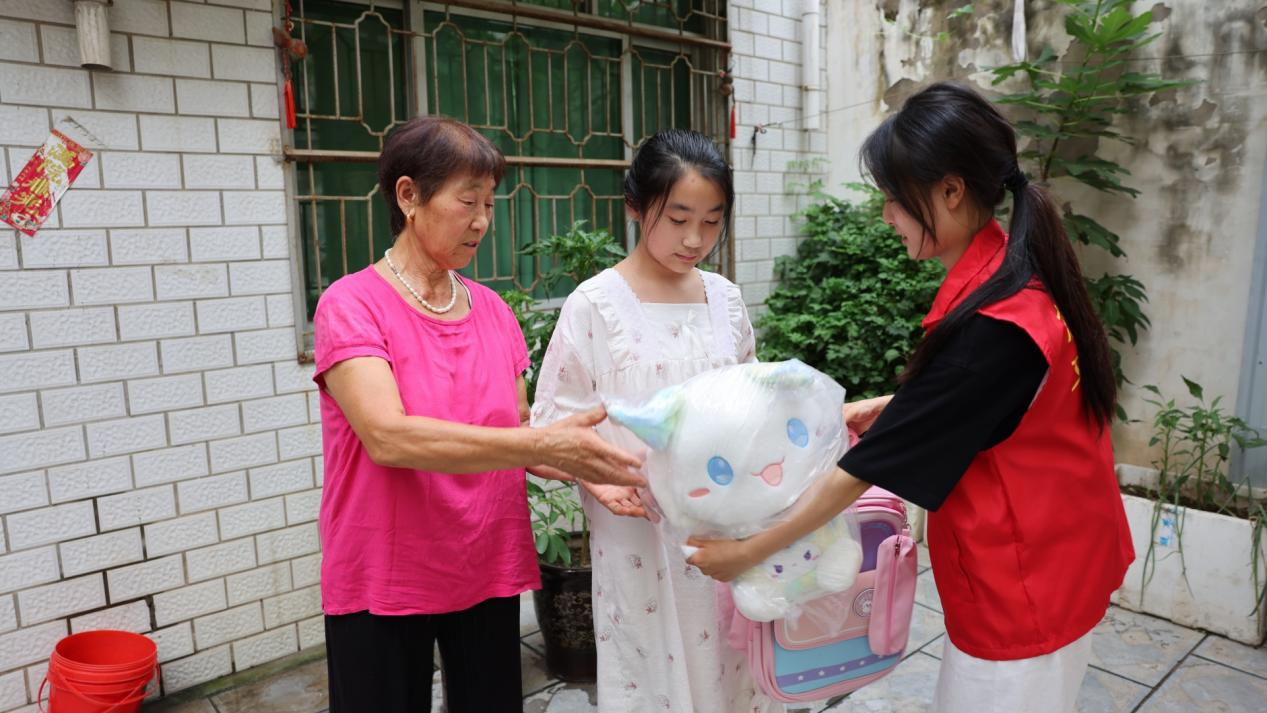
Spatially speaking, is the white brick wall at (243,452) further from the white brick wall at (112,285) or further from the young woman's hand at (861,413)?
the young woman's hand at (861,413)

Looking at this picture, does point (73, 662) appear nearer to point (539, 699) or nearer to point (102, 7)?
point (539, 699)

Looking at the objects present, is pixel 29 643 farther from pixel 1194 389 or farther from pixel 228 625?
pixel 1194 389

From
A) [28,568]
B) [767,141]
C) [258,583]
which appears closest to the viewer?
[28,568]

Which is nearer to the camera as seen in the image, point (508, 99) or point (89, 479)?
point (89, 479)

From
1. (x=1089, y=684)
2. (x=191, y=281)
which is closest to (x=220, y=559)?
(x=191, y=281)

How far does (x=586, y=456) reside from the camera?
142cm

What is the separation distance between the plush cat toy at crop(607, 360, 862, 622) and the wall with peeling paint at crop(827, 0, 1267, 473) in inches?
118

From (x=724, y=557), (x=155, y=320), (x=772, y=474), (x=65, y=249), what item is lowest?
(x=724, y=557)

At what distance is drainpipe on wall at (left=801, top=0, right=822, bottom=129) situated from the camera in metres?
4.50

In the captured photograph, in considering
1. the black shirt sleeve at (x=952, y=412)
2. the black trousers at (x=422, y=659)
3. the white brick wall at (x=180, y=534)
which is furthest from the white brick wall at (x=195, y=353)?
the black shirt sleeve at (x=952, y=412)

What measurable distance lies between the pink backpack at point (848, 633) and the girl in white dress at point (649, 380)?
0.72 feet

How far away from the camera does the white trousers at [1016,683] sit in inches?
50.9

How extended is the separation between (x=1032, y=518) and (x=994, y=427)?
0.56 ft

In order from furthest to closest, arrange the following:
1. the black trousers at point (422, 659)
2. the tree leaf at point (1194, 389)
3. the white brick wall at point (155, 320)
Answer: the tree leaf at point (1194, 389) < the white brick wall at point (155, 320) < the black trousers at point (422, 659)
